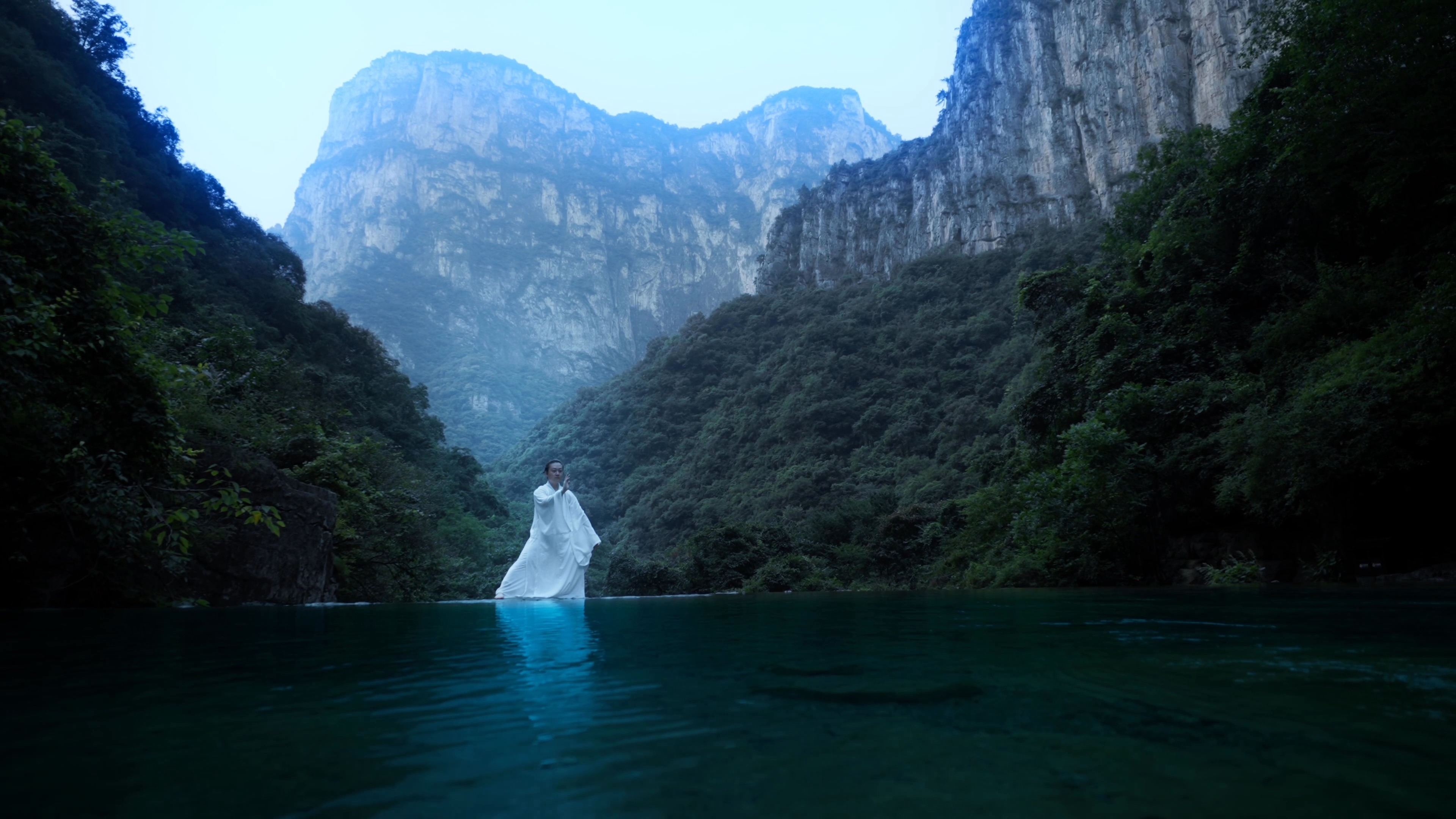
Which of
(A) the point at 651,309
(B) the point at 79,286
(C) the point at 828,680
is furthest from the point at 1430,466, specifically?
(A) the point at 651,309

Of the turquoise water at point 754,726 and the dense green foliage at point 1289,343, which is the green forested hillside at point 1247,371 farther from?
the turquoise water at point 754,726

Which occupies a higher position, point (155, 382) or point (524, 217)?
point (524, 217)

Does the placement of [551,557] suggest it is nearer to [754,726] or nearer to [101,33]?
[754,726]

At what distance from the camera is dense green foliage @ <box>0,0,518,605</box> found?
4.57 meters

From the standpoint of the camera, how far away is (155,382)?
4871mm

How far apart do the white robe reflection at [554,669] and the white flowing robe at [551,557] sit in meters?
Answer: 6.34

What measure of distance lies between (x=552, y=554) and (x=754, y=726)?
472 inches

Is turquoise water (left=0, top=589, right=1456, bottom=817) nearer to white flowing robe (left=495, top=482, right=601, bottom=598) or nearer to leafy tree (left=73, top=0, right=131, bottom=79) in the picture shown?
white flowing robe (left=495, top=482, right=601, bottom=598)

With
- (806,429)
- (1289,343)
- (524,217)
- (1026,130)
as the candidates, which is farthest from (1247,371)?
(524,217)

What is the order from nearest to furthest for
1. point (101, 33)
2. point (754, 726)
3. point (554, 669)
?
→ 1. point (754, 726)
2. point (554, 669)
3. point (101, 33)

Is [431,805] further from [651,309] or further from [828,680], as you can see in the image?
[651,309]

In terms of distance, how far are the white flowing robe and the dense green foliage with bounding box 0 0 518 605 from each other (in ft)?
10.3

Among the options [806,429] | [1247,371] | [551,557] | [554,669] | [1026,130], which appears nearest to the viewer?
[554,669]

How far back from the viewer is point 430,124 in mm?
136375
